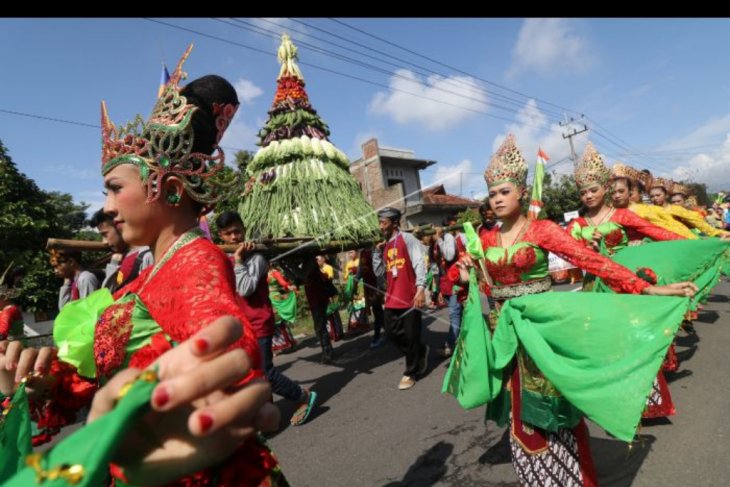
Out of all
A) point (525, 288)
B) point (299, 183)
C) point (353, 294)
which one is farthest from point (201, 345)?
point (353, 294)

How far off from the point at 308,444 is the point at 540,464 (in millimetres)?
2169

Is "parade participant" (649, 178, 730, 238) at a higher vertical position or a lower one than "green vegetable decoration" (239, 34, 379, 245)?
lower

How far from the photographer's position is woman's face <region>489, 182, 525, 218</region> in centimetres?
282

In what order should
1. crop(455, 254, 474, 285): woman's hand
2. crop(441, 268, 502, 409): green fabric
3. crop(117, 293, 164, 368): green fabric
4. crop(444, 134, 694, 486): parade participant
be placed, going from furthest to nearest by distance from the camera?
1. crop(455, 254, 474, 285): woman's hand
2. crop(441, 268, 502, 409): green fabric
3. crop(444, 134, 694, 486): parade participant
4. crop(117, 293, 164, 368): green fabric

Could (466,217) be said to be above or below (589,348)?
above

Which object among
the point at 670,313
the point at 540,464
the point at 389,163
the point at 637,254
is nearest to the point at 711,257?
the point at 637,254

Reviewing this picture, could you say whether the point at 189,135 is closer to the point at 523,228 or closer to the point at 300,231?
the point at 523,228

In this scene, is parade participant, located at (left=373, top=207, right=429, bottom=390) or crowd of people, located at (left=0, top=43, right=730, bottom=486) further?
parade participant, located at (left=373, top=207, right=429, bottom=390)

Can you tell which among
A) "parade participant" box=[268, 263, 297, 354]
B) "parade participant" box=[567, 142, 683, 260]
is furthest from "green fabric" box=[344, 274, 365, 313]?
"parade participant" box=[567, 142, 683, 260]

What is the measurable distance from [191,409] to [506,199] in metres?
2.47

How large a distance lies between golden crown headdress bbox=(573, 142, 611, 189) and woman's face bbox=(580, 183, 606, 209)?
0.13 feet

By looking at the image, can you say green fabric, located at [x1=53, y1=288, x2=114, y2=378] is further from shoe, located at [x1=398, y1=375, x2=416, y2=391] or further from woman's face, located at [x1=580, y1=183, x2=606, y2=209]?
woman's face, located at [x1=580, y1=183, x2=606, y2=209]

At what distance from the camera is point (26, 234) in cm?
1374

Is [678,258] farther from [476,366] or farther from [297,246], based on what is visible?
[297,246]
